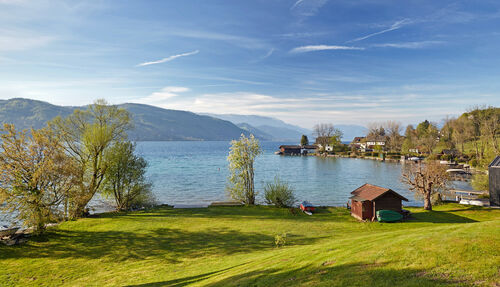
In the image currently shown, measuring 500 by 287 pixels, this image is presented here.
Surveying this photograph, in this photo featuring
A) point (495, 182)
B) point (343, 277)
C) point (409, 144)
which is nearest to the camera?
point (343, 277)

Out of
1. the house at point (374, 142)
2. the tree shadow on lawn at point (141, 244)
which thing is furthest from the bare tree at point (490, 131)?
the tree shadow on lawn at point (141, 244)

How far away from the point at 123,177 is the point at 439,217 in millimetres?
43950

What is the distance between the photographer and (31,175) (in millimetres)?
24984

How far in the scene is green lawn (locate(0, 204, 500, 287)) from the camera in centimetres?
1016

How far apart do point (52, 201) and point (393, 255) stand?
101ft

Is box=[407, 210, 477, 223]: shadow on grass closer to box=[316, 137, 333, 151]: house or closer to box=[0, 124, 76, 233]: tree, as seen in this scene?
box=[0, 124, 76, 233]: tree

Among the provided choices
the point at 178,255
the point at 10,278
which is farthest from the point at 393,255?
the point at 10,278

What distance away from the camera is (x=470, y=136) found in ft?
389

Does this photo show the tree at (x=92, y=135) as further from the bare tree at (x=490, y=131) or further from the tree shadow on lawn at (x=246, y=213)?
the bare tree at (x=490, y=131)

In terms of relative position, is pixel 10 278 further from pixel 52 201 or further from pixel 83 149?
pixel 83 149

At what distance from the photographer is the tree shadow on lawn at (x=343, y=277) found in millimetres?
8847

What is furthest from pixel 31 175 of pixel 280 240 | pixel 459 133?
pixel 459 133

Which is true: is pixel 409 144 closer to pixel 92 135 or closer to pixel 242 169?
pixel 242 169

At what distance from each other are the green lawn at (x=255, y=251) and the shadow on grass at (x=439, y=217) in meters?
0.12
